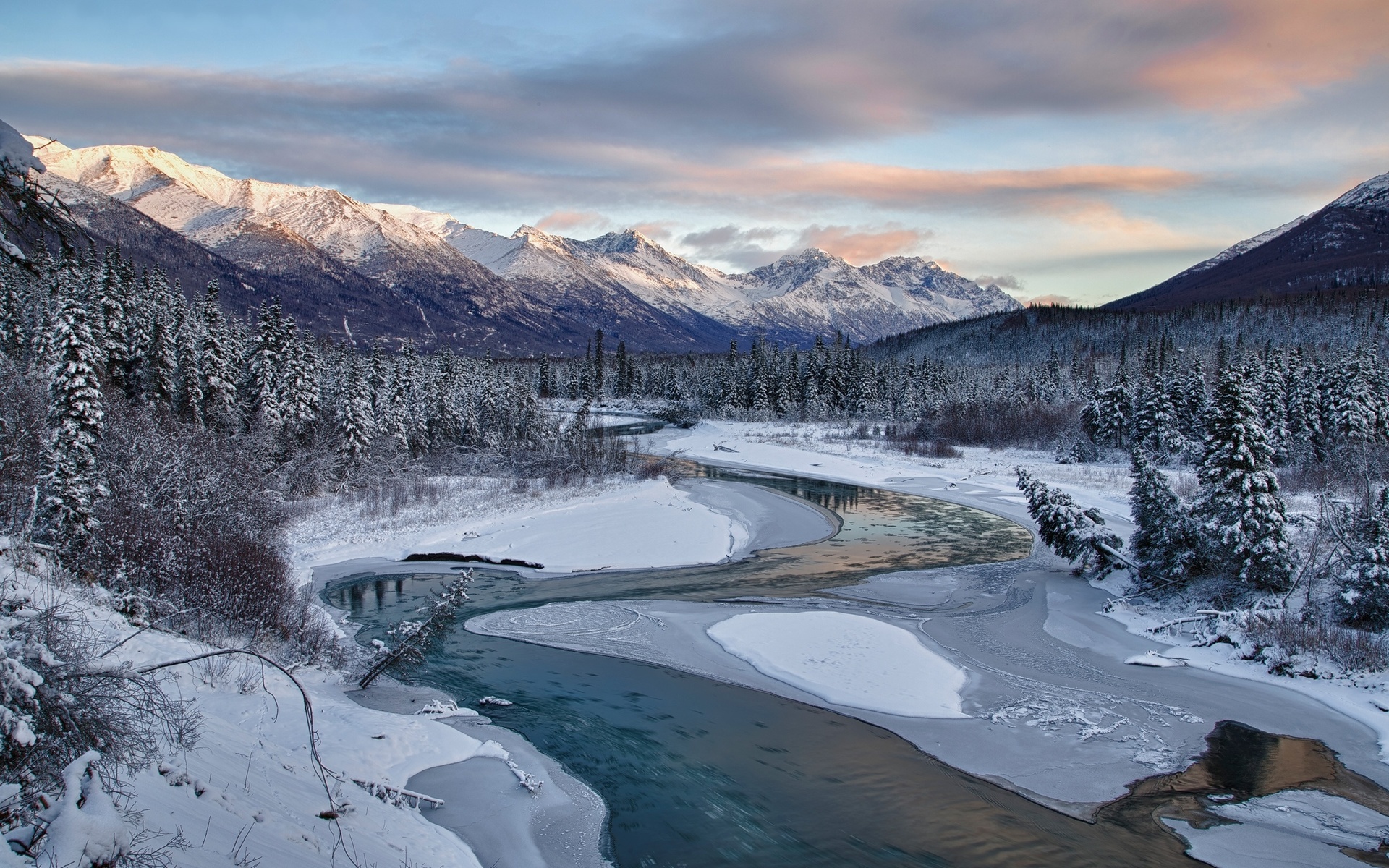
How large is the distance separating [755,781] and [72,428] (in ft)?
63.0

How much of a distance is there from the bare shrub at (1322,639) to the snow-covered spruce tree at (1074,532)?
259 inches

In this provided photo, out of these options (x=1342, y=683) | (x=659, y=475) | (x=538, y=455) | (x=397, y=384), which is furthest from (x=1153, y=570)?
(x=397, y=384)

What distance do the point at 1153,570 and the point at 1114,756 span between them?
11177mm

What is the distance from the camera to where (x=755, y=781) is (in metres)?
12.2

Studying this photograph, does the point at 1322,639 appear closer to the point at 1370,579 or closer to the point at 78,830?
the point at 1370,579

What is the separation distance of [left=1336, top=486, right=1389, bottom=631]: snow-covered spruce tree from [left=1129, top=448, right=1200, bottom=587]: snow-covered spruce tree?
3792 mm

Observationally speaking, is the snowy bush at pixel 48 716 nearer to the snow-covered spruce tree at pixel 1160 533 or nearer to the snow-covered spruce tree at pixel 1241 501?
the snow-covered spruce tree at pixel 1241 501

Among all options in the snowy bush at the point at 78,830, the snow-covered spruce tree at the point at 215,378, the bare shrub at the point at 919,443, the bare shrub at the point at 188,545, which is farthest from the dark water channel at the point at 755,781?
the bare shrub at the point at 919,443

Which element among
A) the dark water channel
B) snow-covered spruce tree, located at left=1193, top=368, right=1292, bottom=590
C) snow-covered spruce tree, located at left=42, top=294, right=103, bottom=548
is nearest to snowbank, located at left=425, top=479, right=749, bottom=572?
the dark water channel

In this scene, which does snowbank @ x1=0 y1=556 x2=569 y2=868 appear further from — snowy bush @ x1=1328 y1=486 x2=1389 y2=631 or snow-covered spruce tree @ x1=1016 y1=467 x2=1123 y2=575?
snow-covered spruce tree @ x1=1016 y1=467 x2=1123 y2=575

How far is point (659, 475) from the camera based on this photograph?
164 ft

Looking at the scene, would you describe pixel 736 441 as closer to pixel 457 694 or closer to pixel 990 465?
pixel 990 465

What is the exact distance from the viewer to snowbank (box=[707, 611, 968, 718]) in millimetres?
15789

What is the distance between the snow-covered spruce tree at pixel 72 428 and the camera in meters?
16.5
